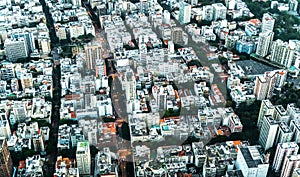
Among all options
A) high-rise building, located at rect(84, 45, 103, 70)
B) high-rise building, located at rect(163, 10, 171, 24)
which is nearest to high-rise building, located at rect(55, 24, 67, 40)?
high-rise building, located at rect(84, 45, 103, 70)

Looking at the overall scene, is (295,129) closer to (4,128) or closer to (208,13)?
(4,128)

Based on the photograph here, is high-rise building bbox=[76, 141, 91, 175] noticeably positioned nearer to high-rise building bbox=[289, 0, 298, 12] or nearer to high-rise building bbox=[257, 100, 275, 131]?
high-rise building bbox=[257, 100, 275, 131]

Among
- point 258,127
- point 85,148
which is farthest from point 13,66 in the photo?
point 258,127

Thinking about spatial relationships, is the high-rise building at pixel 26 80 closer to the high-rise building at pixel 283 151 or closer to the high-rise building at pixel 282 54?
the high-rise building at pixel 283 151

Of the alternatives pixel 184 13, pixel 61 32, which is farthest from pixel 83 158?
pixel 184 13

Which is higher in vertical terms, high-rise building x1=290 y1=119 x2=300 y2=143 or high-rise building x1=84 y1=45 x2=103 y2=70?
high-rise building x1=84 y1=45 x2=103 y2=70

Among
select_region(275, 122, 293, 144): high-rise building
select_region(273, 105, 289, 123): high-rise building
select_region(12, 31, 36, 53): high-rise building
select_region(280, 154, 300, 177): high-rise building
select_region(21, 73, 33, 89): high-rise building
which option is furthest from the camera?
select_region(12, 31, 36, 53): high-rise building

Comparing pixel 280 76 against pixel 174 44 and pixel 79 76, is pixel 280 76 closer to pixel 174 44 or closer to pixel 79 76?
pixel 174 44
